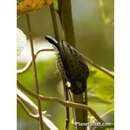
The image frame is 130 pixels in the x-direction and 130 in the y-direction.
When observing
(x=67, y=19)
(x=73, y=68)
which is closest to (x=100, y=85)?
(x=73, y=68)

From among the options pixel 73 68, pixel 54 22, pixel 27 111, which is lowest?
pixel 27 111

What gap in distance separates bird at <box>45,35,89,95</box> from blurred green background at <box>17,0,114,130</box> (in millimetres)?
20

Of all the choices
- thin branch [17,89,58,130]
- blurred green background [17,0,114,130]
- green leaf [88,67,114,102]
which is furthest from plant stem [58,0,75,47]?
thin branch [17,89,58,130]

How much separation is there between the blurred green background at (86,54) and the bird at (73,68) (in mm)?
20

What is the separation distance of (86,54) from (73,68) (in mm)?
66

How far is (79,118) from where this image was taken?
1.22 meters

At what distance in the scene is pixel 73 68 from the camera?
48.2 inches

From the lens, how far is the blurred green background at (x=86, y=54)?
1207 mm

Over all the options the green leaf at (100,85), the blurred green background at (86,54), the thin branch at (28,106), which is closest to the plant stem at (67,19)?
the blurred green background at (86,54)

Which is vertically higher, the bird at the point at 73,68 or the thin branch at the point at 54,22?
the thin branch at the point at 54,22

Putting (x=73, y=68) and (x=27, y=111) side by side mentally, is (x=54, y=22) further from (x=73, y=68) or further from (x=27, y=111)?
(x=27, y=111)

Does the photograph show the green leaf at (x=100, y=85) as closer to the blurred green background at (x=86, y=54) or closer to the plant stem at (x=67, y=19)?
the blurred green background at (x=86, y=54)

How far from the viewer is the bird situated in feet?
4.00

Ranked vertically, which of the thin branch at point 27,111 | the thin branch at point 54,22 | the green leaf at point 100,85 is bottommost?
the thin branch at point 27,111
